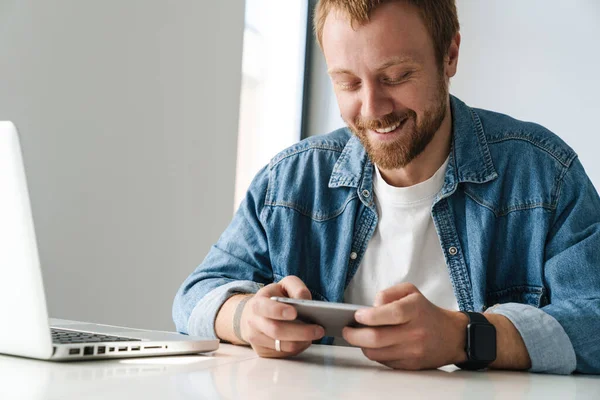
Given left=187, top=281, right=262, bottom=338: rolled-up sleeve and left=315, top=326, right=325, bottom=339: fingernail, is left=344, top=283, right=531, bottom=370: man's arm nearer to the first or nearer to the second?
left=315, top=326, right=325, bottom=339: fingernail

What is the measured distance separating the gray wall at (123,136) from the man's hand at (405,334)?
1.28 meters

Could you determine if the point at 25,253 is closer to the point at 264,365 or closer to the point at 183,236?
the point at 264,365

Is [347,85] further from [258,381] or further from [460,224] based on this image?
[258,381]

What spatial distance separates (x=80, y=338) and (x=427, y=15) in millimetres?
906

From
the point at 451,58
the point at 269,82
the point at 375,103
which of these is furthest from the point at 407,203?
the point at 269,82

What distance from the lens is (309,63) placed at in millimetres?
3795

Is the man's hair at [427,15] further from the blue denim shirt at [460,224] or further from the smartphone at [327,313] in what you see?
the smartphone at [327,313]

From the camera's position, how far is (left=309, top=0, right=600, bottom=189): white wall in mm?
3271

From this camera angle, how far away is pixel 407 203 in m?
1.54

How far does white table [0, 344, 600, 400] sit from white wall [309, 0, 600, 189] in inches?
94.0

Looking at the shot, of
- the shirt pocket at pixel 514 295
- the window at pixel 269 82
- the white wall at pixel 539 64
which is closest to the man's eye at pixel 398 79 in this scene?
the shirt pocket at pixel 514 295

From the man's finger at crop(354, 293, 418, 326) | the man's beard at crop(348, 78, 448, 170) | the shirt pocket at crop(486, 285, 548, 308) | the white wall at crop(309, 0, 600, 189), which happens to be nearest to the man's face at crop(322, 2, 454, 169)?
the man's beard at crop(348, 78, 448, 170)

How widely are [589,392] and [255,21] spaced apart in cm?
249

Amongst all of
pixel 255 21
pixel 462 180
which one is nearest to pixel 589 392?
pixel 462 180
